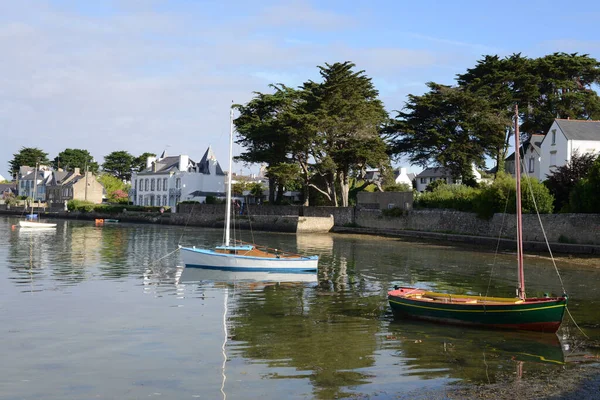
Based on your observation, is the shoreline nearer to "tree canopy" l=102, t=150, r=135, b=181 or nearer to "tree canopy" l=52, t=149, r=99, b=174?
"tree canopy" l=102, t=150, r=135, b=181

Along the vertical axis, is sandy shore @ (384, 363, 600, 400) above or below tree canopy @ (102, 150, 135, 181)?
below

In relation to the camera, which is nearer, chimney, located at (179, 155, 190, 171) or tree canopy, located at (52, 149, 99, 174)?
chimney, located at (179, 155, 190, 171)

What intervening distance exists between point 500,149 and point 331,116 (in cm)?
1656

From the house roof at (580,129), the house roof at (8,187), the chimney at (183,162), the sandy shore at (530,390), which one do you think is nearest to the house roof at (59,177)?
the house roof at (8,187)

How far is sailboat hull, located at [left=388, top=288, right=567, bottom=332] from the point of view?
15297mm

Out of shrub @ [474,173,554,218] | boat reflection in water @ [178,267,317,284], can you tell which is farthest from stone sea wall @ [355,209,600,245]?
boat reflection in water @ [178,267,317,284]

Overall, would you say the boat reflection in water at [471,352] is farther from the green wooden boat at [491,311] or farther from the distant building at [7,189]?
the distant building at [7,189]

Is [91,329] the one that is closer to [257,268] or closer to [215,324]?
[215,324]

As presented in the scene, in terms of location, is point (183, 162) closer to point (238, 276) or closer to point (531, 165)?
point (531, 165)

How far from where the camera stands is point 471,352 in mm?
13688

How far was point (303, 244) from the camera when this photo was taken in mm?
46938

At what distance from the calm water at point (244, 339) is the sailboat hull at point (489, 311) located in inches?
12.5

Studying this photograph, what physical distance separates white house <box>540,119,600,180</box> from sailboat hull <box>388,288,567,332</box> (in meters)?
37.5

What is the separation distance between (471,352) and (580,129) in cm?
4501
